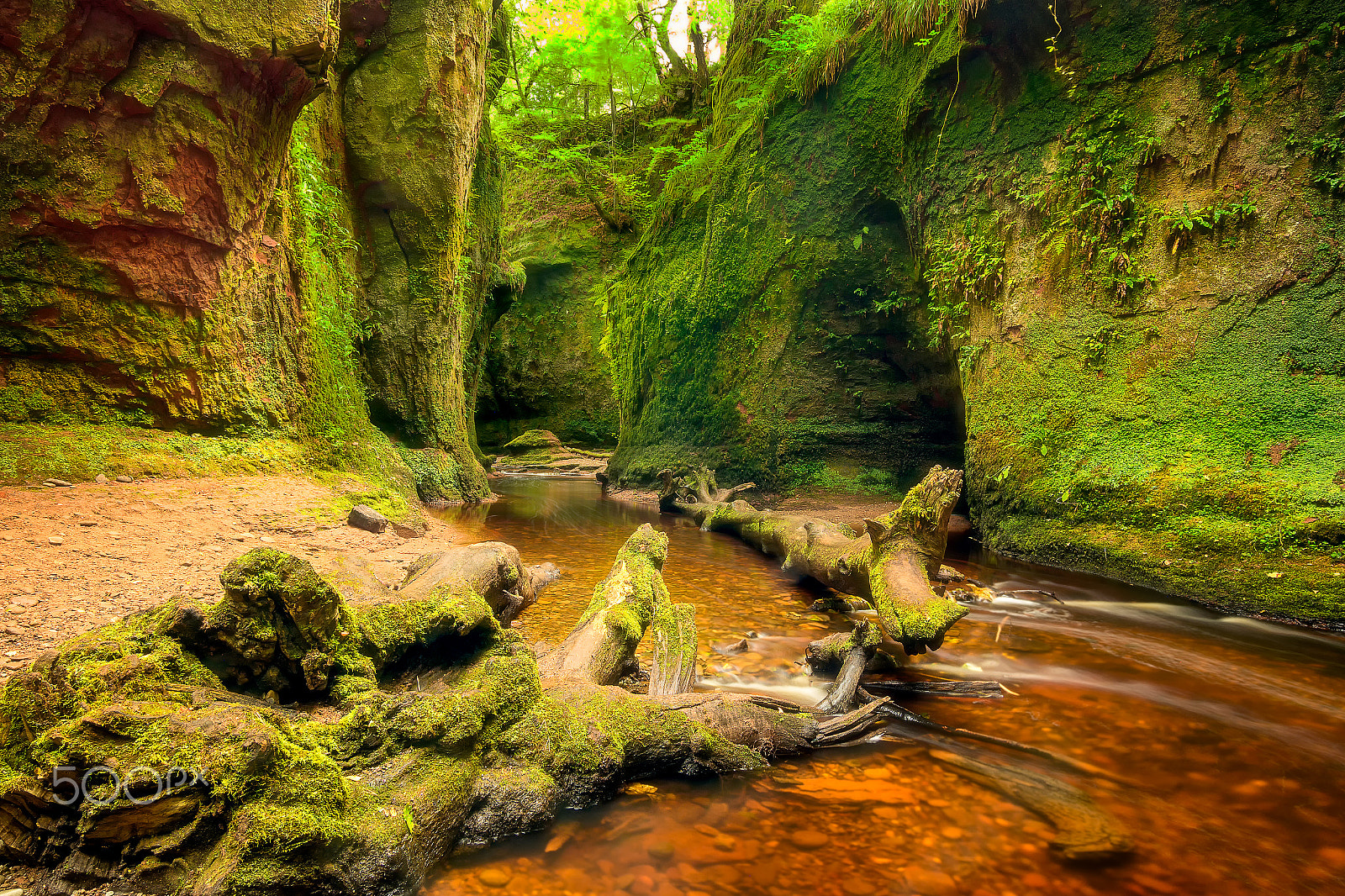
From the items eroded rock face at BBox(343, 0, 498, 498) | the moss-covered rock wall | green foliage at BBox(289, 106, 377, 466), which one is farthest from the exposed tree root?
eroded rock face at BBox(343, 0, 498, 498)

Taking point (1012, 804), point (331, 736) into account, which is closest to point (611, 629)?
point (331, 736)

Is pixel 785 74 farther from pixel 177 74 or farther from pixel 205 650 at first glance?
pixel 205 650

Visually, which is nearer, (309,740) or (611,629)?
(309,740)

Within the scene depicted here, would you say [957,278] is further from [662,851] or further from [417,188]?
[662,851]

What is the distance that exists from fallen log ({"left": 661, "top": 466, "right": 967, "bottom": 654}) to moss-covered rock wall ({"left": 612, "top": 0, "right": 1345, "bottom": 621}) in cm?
278

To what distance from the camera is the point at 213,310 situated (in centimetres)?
606

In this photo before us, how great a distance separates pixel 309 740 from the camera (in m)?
1.82

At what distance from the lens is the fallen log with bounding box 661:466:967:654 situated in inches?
142

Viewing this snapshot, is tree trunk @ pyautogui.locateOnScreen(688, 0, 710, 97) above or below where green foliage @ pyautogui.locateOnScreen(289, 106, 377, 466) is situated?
above

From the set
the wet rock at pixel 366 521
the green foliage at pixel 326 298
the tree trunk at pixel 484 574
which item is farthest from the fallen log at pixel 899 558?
the green foliage at pixel 326 298

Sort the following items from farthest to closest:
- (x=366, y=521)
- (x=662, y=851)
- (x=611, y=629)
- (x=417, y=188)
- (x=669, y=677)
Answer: (x=417, y=188)
(x=366, y=521)
(x=611, y=629)
(x=669, y=677)
(x=662, y=851)

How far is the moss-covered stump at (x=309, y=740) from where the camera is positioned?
4.95ft

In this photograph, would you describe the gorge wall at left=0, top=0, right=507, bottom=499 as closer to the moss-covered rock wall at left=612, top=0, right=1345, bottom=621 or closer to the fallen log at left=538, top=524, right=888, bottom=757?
the fallen log at left=538, top=524, right=888, bottom=757

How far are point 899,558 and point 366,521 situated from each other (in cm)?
480
